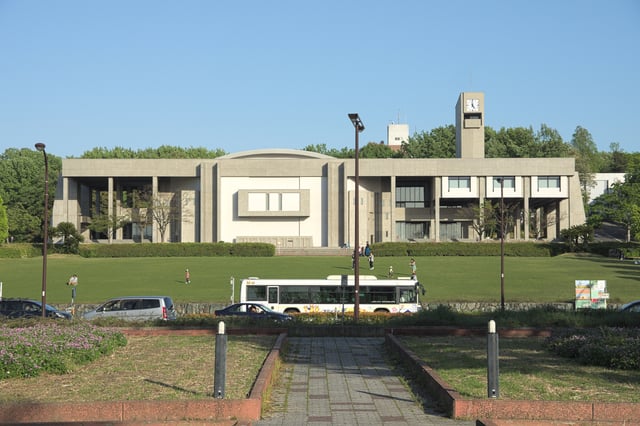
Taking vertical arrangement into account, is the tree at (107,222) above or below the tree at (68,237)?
above

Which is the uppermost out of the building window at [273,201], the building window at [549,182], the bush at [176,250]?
the building window at [549,182]

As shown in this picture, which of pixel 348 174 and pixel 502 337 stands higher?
pixel 348 174

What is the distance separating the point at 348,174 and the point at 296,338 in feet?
212

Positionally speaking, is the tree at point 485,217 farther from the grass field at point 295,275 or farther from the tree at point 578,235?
the grass field at point 295,275

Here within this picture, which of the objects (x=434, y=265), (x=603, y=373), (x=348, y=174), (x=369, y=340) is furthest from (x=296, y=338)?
(x=348, y=174)

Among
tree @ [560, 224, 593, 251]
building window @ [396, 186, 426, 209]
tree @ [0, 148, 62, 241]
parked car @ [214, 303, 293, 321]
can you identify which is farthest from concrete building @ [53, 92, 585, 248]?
A: parked car @ [214, 303, 293, 321]

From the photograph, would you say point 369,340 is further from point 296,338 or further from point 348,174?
point 348,174

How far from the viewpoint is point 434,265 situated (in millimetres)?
61062

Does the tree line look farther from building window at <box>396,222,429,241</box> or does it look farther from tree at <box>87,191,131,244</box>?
building window at <box>396,222,429,241</box>

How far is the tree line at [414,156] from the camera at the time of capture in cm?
8575

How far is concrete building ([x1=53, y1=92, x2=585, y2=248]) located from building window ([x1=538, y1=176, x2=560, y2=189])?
0.12m

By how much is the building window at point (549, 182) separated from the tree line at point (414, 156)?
655cm

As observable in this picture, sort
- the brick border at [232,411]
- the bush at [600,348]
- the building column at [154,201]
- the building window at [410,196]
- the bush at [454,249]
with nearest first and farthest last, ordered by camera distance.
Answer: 1. the brick border at [232,411]
2. the bush at [600,348]
3. the bush at [454,249]
4. the building column at [154,201]
5. the building window at [410,196]

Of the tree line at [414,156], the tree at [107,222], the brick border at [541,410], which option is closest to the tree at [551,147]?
the tree line at [414,156]
